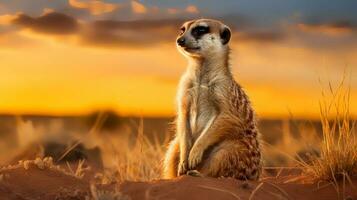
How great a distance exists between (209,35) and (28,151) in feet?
11.9

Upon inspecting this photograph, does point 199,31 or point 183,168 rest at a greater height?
point 199,31

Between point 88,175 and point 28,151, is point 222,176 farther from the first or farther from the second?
point 28,151

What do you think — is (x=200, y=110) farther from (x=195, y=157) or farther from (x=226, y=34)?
(x=226, y=34)

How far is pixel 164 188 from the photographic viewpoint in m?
4.66

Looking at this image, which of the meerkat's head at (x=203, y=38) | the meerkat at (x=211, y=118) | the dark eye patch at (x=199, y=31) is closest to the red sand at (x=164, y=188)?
the meerkat at (x=211, y=118)

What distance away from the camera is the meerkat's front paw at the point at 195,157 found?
5574 mm

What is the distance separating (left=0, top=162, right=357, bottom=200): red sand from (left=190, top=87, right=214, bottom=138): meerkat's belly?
0.82 m

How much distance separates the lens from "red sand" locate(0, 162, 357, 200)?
4.58m

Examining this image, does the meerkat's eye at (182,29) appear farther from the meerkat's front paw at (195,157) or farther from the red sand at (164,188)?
the red sand at (164,188)

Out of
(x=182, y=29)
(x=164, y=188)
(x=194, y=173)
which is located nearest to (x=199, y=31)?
(x=182, y=29)

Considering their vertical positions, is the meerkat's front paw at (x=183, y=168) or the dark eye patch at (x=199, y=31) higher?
the dark eye patch at (x=199, y=31)

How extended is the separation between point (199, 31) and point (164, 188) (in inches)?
69.9

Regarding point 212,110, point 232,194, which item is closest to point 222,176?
point 212,110

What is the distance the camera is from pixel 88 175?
712 centimetres
